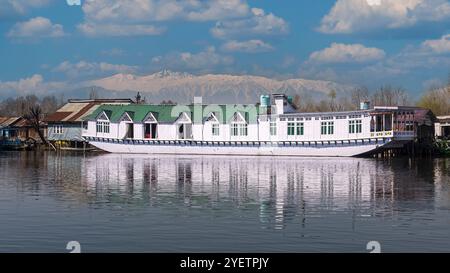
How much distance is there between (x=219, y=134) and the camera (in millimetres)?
88438

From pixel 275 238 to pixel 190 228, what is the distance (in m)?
3.22

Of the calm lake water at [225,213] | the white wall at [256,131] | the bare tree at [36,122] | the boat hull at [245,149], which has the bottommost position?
the calm lake water at [225,213]

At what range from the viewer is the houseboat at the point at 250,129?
78.4 m

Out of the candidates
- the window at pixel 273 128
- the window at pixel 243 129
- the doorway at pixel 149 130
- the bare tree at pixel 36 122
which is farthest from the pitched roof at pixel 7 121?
the window at pixel 273 128

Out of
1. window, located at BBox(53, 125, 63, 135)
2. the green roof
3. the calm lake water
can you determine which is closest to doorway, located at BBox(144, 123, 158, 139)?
the green roof

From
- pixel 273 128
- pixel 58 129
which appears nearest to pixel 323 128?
pixel 273 128

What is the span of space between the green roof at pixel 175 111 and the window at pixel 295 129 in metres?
4.57

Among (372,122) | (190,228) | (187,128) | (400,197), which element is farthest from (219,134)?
(190,228)

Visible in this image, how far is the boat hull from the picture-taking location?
259ft

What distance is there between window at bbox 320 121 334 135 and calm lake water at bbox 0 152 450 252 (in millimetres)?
30342

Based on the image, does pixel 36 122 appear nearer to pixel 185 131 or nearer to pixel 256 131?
pixel 185 131

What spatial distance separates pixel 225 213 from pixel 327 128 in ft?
172

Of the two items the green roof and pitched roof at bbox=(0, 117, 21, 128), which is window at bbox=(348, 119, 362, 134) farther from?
pitched roof at bbox=(0, 117, 21, 128)

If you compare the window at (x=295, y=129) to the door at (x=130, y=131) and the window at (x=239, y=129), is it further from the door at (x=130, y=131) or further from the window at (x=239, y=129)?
the door at (x=130, y=131)
